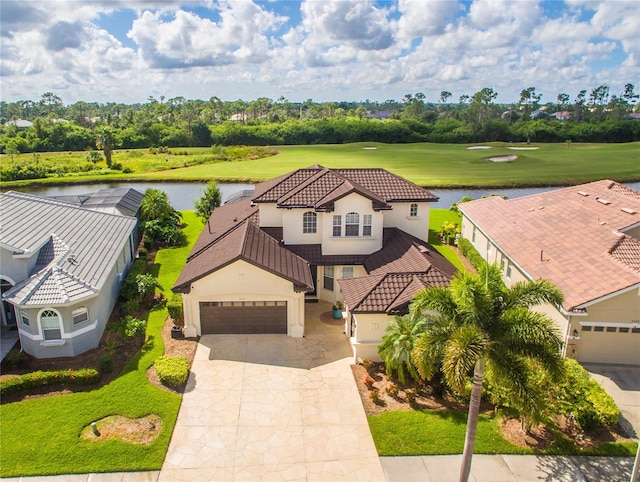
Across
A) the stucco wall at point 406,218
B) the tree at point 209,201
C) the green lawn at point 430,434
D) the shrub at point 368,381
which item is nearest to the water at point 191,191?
the tree at point 209,201

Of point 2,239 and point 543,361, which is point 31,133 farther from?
point 543,361

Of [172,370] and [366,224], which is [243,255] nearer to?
[172,370]

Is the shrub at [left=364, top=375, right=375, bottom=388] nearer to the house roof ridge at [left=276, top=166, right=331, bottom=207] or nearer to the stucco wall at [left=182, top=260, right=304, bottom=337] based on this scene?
the stucco wall at [left=182, top=260, right=304, bottom=337]

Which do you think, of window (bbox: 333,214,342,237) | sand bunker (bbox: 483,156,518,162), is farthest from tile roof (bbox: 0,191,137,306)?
sand bunker (bbox: 483,156,518,162)

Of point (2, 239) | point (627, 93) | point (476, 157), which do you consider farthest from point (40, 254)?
point (627, 93)

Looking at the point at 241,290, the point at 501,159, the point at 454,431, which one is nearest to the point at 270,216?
the point at 241,290

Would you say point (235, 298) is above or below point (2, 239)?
below

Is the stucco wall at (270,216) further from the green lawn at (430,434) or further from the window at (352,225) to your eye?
the green lawn at (430,434)

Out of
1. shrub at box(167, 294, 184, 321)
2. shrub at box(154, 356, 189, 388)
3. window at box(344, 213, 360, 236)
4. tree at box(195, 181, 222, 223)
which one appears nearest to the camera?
shrub at box(154, 356, 189, 388)
